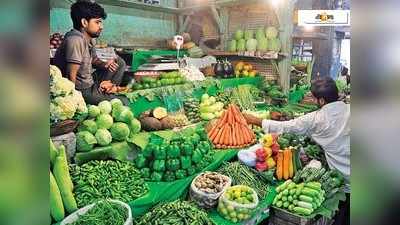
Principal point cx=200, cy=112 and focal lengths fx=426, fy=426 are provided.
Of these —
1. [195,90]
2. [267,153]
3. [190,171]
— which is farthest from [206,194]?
[195,90]

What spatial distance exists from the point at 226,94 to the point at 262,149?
1.38ft

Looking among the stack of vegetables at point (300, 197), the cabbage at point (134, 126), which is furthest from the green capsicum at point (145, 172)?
the stack of vegetables at point (300, 197)

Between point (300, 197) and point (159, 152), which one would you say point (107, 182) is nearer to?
point (159, 152)

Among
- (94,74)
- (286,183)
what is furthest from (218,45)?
(286,183)

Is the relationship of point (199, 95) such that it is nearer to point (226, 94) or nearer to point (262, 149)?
point (226, 94)

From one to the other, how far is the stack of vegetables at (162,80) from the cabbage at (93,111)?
0.73ft

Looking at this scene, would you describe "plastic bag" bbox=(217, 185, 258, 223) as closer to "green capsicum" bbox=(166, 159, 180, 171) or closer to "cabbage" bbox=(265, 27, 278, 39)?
"green capsicum" bbox=(166, 159, 180, 171)

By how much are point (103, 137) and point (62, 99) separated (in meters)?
0.29

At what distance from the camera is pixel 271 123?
8.61ft

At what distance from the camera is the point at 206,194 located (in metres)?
2.42

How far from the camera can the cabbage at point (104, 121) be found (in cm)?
211

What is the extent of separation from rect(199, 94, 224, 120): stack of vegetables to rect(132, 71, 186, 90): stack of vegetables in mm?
176

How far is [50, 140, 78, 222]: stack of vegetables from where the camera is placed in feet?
6.45
